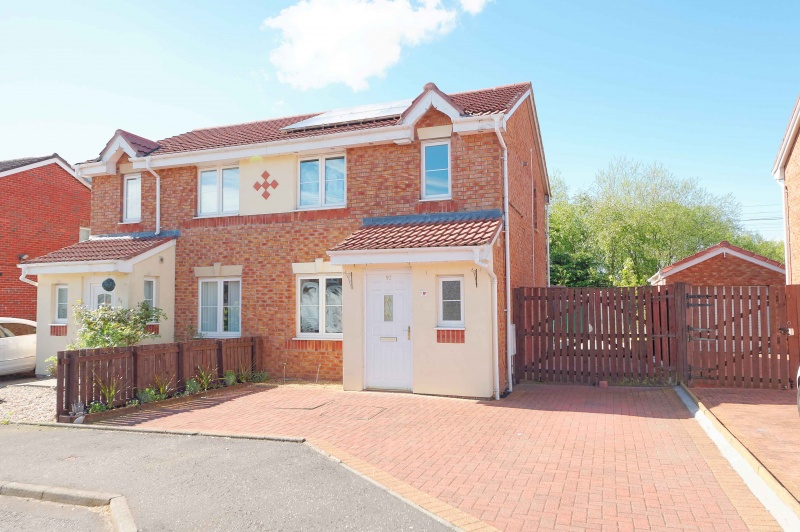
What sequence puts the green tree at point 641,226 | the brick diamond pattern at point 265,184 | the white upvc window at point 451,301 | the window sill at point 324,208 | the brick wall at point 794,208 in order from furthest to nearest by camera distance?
the green tree at point 641,226, the brick wall at point 794,208, the brick diamond pattern at point 265,184, the window sill at point 324,208, the white upvc window at point 451,301

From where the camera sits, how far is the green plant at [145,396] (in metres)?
10.0

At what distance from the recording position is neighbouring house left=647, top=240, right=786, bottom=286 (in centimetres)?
1952

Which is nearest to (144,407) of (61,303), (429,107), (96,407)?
(96,407)

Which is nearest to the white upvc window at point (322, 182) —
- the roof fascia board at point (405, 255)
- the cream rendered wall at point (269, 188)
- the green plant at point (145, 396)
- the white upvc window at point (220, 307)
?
the cream rendered wall at point (269, 188)

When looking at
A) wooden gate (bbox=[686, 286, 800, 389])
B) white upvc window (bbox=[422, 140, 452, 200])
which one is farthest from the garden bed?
wooden gate (bbox=[686, 286, 800, 389])

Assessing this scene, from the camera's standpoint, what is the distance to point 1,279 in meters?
18.5

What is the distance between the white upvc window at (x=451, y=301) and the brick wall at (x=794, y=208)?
9253mm

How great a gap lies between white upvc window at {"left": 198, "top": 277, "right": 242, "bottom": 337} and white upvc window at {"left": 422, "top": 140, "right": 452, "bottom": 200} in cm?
511

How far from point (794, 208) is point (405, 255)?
1060 centimetres

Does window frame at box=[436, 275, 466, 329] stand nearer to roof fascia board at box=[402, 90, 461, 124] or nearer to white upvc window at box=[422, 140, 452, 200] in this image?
white upvc window at box=[422, 140, 452, 200]

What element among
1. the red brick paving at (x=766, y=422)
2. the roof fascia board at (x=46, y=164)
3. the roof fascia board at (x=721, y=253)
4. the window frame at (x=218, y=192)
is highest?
the roof fascia board at (x=46, y=164)

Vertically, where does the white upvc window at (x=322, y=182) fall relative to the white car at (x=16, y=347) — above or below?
above

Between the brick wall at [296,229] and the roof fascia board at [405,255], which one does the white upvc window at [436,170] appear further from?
the roof fascia board at [405,255]

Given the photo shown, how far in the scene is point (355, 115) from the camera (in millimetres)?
14031
